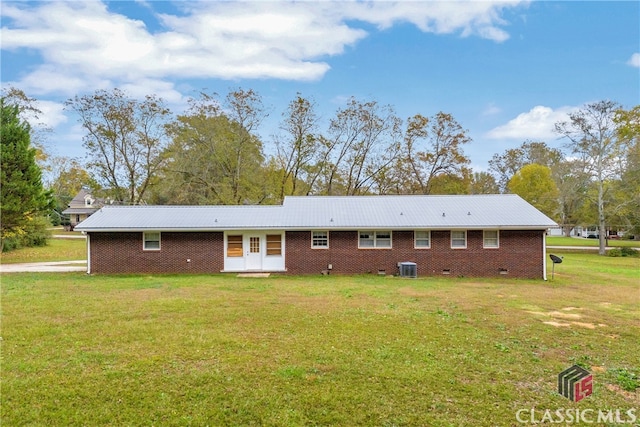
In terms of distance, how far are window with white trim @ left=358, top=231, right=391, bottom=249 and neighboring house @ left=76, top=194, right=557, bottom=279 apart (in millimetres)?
46

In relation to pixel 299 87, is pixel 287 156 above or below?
below

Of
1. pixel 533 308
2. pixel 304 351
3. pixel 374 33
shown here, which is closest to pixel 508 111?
pixel 374 33

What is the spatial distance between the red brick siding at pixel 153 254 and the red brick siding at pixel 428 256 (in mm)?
4021

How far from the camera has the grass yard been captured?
444 centimetres

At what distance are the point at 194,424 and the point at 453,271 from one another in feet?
50.4

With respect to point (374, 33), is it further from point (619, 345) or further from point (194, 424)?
point (194, 424)

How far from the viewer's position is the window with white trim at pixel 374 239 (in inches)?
701

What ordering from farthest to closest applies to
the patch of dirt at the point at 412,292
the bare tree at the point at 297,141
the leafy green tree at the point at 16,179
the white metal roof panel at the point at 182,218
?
1. the bare tree at the point at 297,141
2. the leafy green tree at the point at 16,179
3. the white metal roof panel at the point at 182,218
4. the patch of dirt at the point at 412,292

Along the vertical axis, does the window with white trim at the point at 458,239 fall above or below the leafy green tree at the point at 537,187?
below

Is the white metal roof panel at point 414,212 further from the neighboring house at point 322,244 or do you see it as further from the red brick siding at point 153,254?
the red brick siding at point 153,254

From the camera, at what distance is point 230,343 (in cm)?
671

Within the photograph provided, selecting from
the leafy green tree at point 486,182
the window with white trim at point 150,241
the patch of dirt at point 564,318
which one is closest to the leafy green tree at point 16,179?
the window with white trim at point 150,241

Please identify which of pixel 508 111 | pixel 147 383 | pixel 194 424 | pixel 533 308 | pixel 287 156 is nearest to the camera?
pixel 194 424

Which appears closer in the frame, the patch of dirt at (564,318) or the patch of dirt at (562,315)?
the patch of dirt at (564,318)
